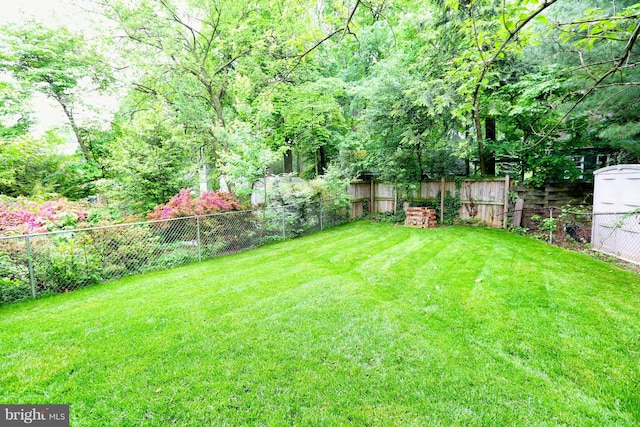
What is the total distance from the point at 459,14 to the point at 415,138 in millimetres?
3086

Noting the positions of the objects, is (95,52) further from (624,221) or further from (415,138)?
(624,221)

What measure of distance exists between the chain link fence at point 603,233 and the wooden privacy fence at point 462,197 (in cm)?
141

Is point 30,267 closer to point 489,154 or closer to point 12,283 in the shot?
point 12,283

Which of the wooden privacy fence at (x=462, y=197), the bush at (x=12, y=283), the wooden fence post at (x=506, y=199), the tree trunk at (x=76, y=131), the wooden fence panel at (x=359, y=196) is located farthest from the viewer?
the wooden fence panel at (x=359, y=196)

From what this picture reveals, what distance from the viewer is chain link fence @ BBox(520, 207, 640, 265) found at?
5.11 meters

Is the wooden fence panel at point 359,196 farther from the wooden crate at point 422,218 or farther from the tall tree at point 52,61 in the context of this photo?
the tall tree at point 52,61

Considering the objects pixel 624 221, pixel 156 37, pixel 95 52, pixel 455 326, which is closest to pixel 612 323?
pixel 455 326

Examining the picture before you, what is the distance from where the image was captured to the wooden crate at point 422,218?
9.20 meters

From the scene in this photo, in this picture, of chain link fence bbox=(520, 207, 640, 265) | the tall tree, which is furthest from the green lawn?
the tall tree

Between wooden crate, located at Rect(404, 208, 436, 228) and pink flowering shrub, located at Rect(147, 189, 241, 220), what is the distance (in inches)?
223

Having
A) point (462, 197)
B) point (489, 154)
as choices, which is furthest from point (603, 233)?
point (489, 154)

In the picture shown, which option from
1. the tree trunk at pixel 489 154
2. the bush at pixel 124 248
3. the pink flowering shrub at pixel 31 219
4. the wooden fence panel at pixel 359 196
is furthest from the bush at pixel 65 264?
the tree trunk at pixel 489 154

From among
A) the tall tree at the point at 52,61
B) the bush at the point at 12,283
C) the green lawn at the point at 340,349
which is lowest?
the green lawn at the point at 340,349

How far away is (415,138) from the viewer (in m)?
8.64
